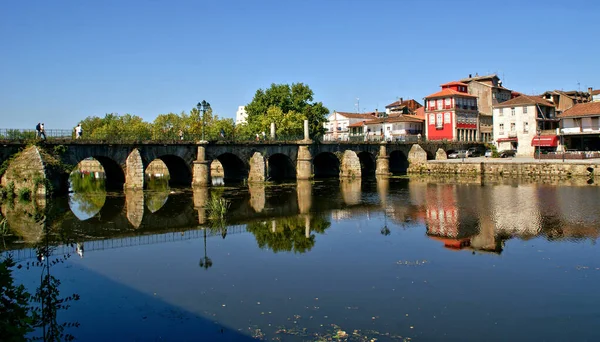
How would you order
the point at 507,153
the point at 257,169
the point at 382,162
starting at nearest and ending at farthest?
the point at 257,169 → the point at 382,162 → the point at 507,153

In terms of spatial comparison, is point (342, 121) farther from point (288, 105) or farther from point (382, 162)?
point (382, 162)

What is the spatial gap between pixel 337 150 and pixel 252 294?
58129 millimetres

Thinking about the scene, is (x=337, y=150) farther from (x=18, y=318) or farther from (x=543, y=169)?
(x=18, y=318)

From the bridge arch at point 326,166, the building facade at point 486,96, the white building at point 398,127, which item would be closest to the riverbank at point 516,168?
the bridge arch at point 326,166

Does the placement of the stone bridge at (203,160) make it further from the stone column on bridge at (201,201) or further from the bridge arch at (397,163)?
the stone column on bridge at (201,201)

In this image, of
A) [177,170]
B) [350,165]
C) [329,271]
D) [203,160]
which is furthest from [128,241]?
[350,165]

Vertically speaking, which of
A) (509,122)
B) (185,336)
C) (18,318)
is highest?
(509,122)

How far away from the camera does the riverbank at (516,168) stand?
64.2 meters

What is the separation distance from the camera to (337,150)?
251 ft

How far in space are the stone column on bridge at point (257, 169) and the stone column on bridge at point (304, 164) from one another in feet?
18.7

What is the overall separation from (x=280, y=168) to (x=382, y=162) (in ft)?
49.5

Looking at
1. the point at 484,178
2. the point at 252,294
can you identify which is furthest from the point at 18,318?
the point at 484,178

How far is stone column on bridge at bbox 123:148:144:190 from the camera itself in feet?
178

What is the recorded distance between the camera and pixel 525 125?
87125 mm
